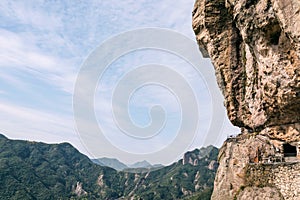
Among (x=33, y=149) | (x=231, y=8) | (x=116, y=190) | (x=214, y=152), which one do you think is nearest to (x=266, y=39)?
(x=231, y=8)

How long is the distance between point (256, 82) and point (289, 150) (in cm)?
418

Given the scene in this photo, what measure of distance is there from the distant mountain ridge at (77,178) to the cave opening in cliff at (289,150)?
252ft

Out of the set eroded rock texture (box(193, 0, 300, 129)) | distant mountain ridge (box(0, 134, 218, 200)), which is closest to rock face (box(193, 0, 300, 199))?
eroded rock texture (box(193, 0, 300, 129))

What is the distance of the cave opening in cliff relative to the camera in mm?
16603

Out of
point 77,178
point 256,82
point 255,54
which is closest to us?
point 255,54

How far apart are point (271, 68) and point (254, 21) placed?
2518mm

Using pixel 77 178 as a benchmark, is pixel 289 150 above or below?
below

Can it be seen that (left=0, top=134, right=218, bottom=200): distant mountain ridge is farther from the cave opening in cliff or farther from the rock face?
the cave opening in cliff

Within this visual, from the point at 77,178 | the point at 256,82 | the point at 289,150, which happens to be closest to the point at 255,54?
the point at 256,82

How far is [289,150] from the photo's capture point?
669 inches

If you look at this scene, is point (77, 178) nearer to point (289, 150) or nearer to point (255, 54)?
point (289, 150)

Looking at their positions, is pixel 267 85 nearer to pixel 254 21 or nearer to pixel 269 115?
pixel 269 115

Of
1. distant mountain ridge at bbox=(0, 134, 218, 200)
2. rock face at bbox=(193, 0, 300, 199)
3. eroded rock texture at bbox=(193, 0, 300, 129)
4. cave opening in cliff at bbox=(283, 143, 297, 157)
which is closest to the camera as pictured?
eroded rock texture at bbox=(193, 0, 300, 129)

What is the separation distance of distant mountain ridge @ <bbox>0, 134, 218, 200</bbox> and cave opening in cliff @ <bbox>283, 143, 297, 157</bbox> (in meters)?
76.8
